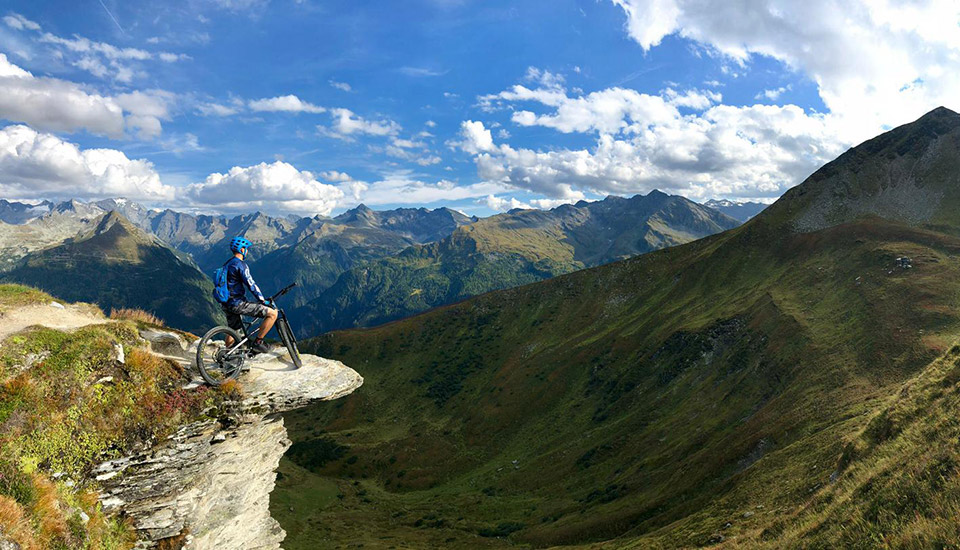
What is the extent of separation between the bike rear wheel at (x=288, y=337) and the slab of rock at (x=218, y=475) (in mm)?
642

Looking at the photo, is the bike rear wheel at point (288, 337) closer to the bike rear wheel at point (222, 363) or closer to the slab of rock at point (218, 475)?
the slab of rock at point (218, 475)

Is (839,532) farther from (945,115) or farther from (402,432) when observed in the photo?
(945,115)

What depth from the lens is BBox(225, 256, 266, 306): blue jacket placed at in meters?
14.2

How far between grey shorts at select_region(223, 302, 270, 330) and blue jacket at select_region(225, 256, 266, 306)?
0.21 m

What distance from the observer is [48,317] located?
48.7ft

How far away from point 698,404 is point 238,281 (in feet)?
275

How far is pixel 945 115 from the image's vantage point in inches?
5822

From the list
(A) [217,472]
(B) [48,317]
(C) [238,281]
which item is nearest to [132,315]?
(B) [48,317]

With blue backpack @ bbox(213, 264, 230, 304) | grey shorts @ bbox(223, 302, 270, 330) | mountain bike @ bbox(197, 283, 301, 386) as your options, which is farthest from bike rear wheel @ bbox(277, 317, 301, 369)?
blue backpack @ bbox(213, 264, 230, 304)

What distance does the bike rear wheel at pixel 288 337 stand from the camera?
1564cm

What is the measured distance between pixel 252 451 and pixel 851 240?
130m

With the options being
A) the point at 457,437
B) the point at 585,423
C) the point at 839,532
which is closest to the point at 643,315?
the point at 585,423

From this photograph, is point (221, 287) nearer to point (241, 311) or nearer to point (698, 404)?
point (241, 311)

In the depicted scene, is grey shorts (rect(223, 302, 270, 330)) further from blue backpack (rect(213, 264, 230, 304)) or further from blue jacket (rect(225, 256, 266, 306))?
blue backpack (rect(213, 264, 230, 304))
